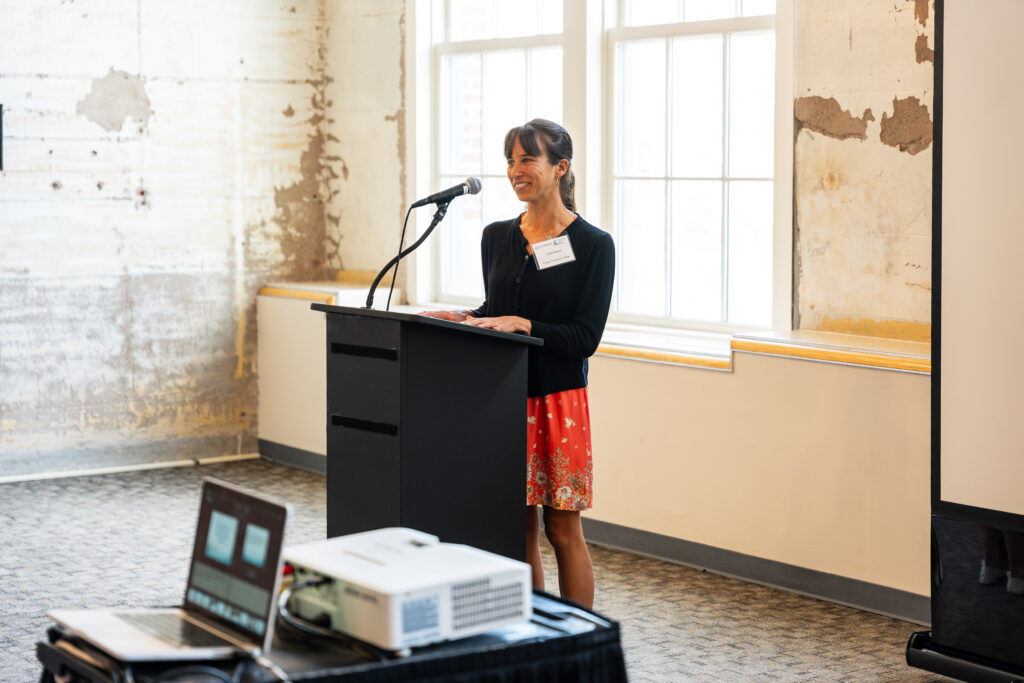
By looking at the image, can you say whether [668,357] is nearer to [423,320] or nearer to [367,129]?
[423,320]

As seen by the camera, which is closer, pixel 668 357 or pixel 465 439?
pixel 465 439

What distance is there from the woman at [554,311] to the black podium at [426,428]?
1.22 ft

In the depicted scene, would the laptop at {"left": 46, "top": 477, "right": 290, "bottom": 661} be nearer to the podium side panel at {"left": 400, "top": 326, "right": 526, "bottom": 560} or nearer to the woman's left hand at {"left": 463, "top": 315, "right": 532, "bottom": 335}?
the podium side panel at {"left": 400, "top": 326, "right": 526, "bottom": 560}

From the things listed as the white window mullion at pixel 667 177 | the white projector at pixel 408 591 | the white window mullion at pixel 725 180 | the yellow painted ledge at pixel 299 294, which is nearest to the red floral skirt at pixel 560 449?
the white projector at pixel 408 591

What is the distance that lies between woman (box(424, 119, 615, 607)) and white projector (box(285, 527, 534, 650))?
47.1 inches

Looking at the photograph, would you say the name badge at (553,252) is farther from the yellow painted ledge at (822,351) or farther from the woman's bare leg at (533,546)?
the yellow painted ledge at (822,351)

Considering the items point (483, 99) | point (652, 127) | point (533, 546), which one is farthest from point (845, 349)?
point (483, 99)

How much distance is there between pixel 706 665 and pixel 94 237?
412cm

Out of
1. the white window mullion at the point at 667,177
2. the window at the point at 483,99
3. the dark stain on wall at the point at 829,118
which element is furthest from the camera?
the window at the point at 483,99

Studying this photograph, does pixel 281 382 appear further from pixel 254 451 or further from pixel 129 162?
pixel 129 162

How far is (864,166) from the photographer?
452 centimetres

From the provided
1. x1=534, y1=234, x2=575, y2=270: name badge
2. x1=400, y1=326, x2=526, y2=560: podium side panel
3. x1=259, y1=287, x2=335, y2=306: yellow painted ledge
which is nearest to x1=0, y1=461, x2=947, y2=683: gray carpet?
x1=259, y1=287, x2=335, y2=306: yellow painted ledge

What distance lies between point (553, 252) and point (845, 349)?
57.5 inches

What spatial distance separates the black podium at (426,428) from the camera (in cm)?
265
